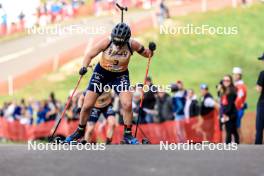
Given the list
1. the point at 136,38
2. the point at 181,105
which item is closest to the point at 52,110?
the point at 181,105

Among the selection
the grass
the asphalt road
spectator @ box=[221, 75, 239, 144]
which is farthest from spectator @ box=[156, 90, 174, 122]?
the grass

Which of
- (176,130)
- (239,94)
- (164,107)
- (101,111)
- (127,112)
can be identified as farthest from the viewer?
(164,107)

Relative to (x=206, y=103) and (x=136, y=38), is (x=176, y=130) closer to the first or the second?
(x=206, y=103)

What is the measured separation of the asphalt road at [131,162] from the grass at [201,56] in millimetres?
22316

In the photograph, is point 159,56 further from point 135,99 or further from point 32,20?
point 135,99

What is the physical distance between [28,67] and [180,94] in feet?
77.3

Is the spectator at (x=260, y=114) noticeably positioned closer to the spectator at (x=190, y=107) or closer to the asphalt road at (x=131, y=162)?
the spectator at (x=190, y=107)

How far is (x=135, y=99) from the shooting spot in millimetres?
16609

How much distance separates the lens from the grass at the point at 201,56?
113 feet

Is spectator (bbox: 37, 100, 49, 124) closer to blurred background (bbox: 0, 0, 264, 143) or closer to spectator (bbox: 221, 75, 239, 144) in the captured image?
spectator (bbox: 221, 75, 239, 144)

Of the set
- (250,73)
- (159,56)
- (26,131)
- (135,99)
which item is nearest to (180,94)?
(135,99)

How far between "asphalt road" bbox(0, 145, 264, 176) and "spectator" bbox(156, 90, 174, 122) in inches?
297

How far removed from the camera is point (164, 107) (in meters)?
16.1

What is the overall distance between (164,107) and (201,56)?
2279cm
